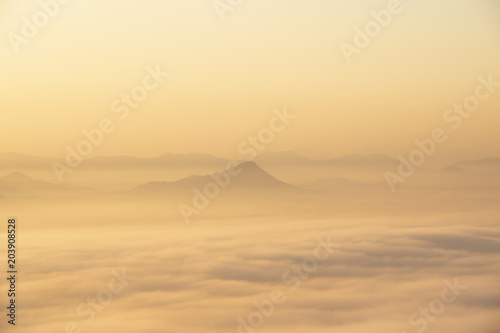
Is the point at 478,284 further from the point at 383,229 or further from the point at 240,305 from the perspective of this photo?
the point at 240,305

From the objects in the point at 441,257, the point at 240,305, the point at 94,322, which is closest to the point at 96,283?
the point at 94,322

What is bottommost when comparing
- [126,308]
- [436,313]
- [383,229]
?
[436,313]

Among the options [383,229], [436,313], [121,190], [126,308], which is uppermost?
[121,190]

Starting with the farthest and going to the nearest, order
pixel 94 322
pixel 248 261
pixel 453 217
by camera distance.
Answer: pixel 453 217 < pixel 248 261 < pixel 94 322

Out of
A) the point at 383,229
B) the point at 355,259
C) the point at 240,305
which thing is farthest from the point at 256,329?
the point at 383,229

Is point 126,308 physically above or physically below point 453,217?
Answer: below

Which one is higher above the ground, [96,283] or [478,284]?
[96,283]

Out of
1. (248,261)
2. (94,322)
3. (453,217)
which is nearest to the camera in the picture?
(94,322)

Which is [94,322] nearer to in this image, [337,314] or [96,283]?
[96,283]

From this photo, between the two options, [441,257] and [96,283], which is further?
[441,257]
